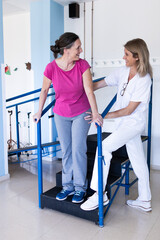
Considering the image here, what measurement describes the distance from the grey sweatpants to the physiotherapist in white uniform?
120 mm

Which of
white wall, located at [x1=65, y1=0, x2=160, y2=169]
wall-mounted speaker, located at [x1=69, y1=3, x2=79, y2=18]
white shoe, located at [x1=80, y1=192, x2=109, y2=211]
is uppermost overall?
wall-mounted speaker, located at [x1=69, y1=3, x2=79, y2=18]

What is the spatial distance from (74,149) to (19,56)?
358cm

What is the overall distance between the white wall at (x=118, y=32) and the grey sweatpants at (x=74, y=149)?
1.44 metres

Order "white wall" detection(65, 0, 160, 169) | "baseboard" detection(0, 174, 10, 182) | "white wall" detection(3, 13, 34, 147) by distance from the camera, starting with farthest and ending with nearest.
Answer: "white wall" detection(3, 13, 34, 147) → "white wall" detection(65, 0, 160, 169) → "baseboard" detection(0, 174, 10, 182)

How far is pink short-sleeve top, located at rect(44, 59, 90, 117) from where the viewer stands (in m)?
2.19

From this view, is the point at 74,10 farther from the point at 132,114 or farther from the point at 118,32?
the point at 132,114

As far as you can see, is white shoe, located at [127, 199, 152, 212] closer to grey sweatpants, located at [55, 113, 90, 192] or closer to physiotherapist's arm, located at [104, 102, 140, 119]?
grey sweatpants, located at [55, 113, 90, 192]

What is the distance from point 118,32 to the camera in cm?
397

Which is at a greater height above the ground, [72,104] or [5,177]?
[72,104]

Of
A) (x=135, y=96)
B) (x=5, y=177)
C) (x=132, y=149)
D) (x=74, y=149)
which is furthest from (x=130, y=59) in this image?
(x=5, y=177)

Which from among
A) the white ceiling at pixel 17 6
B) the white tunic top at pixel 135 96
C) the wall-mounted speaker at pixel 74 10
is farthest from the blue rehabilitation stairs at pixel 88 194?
the white ceiling at pixel 17 6

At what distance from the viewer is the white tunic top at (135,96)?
2244 mm

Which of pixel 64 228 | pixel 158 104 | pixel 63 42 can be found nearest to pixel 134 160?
pixel 64 228

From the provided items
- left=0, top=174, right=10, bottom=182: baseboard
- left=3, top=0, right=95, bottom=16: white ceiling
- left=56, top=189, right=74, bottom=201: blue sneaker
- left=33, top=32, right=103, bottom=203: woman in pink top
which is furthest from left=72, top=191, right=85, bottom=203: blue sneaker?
left=3, top=0, right=95, bottom=16: white ceiling
